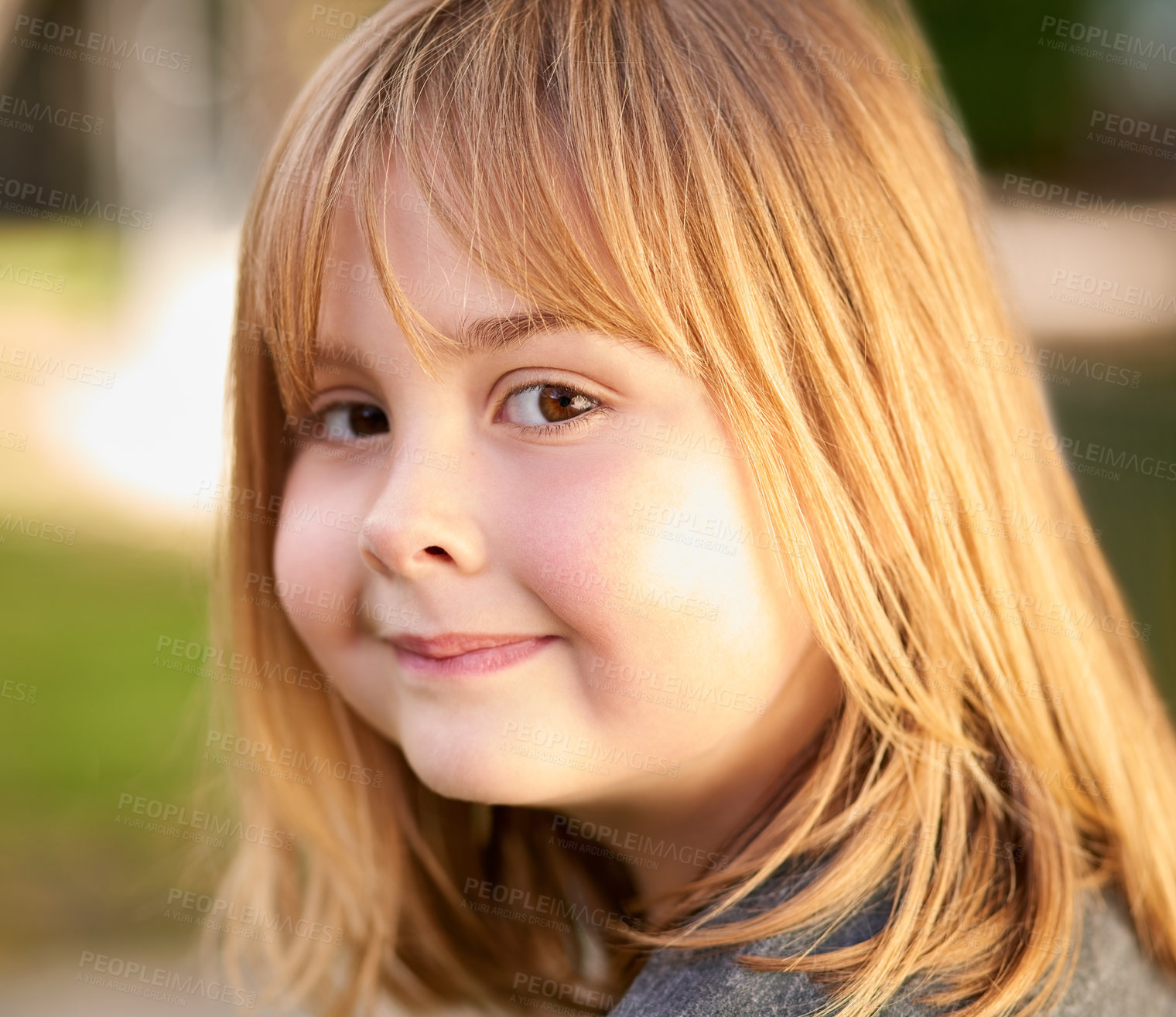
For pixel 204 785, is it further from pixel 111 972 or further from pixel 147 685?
pixel 147 685

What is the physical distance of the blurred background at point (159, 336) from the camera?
191cm

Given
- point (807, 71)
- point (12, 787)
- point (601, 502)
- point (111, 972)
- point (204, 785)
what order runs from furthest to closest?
point (12, 787), point (111, 972), point (204, 785), point (807, 71), point (601, 502)

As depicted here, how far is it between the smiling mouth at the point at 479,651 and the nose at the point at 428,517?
0.07m

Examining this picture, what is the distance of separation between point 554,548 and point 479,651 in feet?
0.47

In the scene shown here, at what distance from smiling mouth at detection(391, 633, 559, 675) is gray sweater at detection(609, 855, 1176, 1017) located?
0.31 meters

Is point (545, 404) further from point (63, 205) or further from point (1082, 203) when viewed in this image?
point (63, 205)

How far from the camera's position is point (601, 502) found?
2.76ft

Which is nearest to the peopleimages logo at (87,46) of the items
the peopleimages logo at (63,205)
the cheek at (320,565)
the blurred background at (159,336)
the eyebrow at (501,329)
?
the blurred background at (159,336)

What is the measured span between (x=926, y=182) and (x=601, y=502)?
509mm

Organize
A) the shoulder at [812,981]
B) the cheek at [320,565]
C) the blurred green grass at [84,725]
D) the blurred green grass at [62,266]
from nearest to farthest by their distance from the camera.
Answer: the shoulder at [812,981] < the cheek at [320,565] < the blurred green grass at [84,725] < the blurred green grass at [62,266]

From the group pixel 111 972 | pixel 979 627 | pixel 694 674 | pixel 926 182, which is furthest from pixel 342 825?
pixel 111 972

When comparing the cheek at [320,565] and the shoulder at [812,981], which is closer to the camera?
the shoulder at [812,981]

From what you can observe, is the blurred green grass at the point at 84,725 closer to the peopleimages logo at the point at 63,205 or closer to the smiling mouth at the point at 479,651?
the peopleimages logo at the point at 63,205

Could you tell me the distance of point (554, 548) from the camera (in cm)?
84
